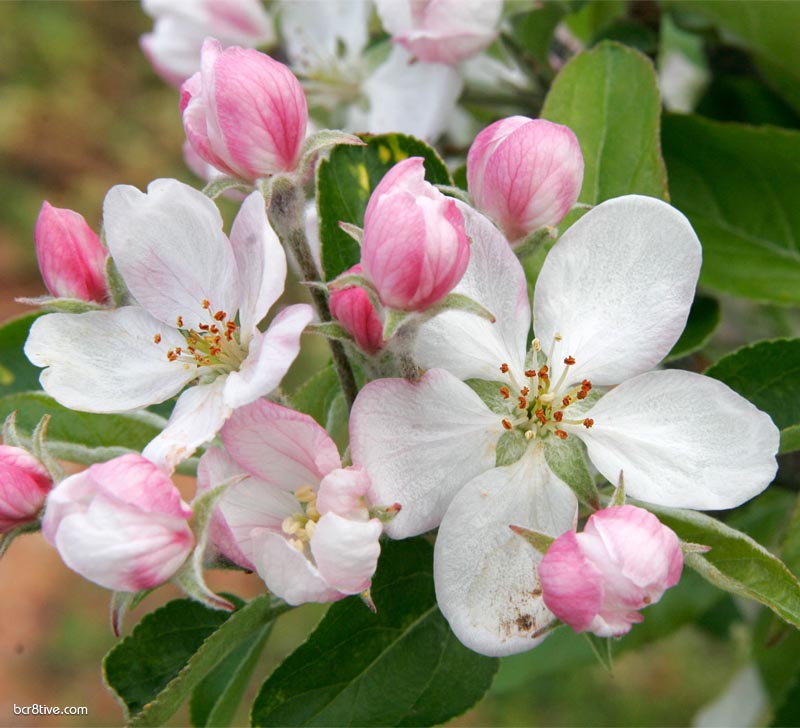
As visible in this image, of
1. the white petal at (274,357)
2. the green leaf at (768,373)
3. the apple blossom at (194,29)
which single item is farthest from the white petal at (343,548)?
the apple blossom at (194,29)

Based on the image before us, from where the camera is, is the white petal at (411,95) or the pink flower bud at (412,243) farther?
the white petal at (411,95)

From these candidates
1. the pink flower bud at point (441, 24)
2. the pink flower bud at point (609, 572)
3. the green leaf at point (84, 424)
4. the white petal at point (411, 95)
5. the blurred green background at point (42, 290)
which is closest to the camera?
the pink flower bud at point (609, 572)

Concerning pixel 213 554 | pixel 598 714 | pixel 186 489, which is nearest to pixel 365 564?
pixel 213 554

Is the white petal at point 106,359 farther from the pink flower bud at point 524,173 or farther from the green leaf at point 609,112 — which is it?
the green leaf at point 609,112

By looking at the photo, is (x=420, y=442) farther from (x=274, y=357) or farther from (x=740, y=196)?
(x=740, y=196)

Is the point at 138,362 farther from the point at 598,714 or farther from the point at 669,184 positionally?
the point at 598,714

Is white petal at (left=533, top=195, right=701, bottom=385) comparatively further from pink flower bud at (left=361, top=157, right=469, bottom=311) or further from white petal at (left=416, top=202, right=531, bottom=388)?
pink flower bud at (left=361, top=157, right=469, bottom=311)

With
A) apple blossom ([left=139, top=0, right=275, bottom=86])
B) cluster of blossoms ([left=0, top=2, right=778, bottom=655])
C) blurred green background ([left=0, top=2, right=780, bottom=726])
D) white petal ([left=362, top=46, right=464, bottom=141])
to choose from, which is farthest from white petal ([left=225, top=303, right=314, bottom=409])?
blurred green background ([left=0, top=2, right=780, bottom=726])
